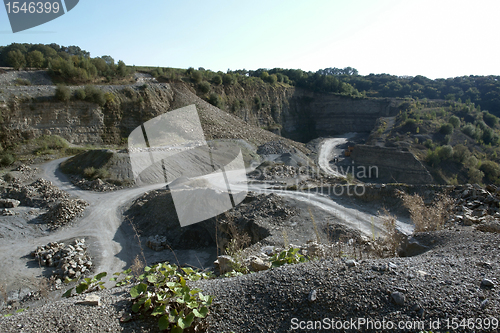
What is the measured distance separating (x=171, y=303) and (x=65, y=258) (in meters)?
12.3

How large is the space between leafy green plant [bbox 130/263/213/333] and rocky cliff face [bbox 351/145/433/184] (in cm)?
3055

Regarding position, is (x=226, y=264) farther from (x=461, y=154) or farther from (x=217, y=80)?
(x=217, y=80)

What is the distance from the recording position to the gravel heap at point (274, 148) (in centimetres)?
3525

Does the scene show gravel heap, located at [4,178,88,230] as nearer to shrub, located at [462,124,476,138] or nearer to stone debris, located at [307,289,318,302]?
stone debris, located at [307,289,318,302]

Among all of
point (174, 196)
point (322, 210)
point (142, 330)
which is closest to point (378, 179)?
point (322, 210)

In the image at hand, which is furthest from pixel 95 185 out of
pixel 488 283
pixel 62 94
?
pixel 488 283

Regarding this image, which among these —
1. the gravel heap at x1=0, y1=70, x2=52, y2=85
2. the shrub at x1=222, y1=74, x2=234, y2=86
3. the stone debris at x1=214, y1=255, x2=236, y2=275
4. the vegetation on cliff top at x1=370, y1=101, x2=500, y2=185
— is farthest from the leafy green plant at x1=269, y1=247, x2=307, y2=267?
the shrub at x1=222, y1=74, x2=234, y2=86

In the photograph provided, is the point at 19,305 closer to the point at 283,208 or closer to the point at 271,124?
the point at 283,208

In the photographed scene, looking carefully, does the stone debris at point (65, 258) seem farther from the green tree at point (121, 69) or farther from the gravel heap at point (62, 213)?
the green tree at point (121, 69)

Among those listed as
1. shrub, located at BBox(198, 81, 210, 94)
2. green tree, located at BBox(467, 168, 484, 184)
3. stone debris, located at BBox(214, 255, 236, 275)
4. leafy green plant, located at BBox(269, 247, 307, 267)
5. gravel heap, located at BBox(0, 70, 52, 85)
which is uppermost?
gravel heap, located at BBox(0, 70, 52, 85)

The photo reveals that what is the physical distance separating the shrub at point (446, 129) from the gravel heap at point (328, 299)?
42.2 m

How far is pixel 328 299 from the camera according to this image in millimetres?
3721

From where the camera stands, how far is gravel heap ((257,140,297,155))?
35250 mm

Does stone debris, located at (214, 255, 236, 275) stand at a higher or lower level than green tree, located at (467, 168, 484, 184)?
higher
